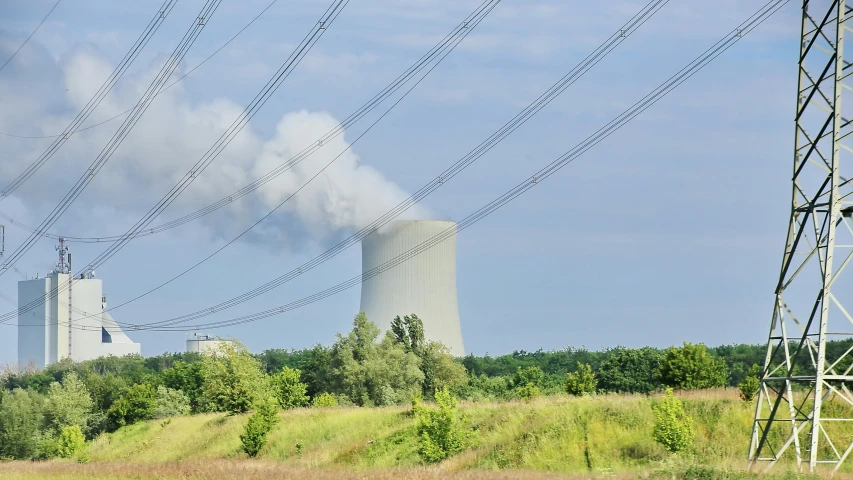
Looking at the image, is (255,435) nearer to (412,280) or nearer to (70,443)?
(70,443)

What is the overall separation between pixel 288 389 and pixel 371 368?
251 inches

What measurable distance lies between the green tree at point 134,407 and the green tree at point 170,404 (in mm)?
534

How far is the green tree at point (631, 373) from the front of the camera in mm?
66500

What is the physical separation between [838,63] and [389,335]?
51.4 metres

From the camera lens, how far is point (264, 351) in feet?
468

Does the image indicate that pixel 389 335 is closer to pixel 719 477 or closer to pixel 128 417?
pixel 128 417

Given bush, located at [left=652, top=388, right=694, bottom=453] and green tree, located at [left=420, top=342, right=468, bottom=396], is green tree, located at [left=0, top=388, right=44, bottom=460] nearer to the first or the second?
green tree, located at [left=420, top=342, right=468, bottom=396]

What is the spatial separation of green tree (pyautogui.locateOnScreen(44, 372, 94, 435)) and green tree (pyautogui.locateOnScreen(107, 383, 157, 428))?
5.29 metres

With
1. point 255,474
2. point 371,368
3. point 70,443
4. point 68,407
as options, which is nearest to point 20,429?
point 68,407

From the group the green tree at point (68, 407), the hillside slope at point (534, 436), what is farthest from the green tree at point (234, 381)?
the green tree at point (68, 407)

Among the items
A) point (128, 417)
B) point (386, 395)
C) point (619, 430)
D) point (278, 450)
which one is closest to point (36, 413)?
point (128, 417)

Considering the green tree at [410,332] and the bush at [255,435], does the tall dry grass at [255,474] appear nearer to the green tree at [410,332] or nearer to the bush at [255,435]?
the bush at [255,435]

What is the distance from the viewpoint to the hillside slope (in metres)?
28.5

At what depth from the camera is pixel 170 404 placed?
67.1m
